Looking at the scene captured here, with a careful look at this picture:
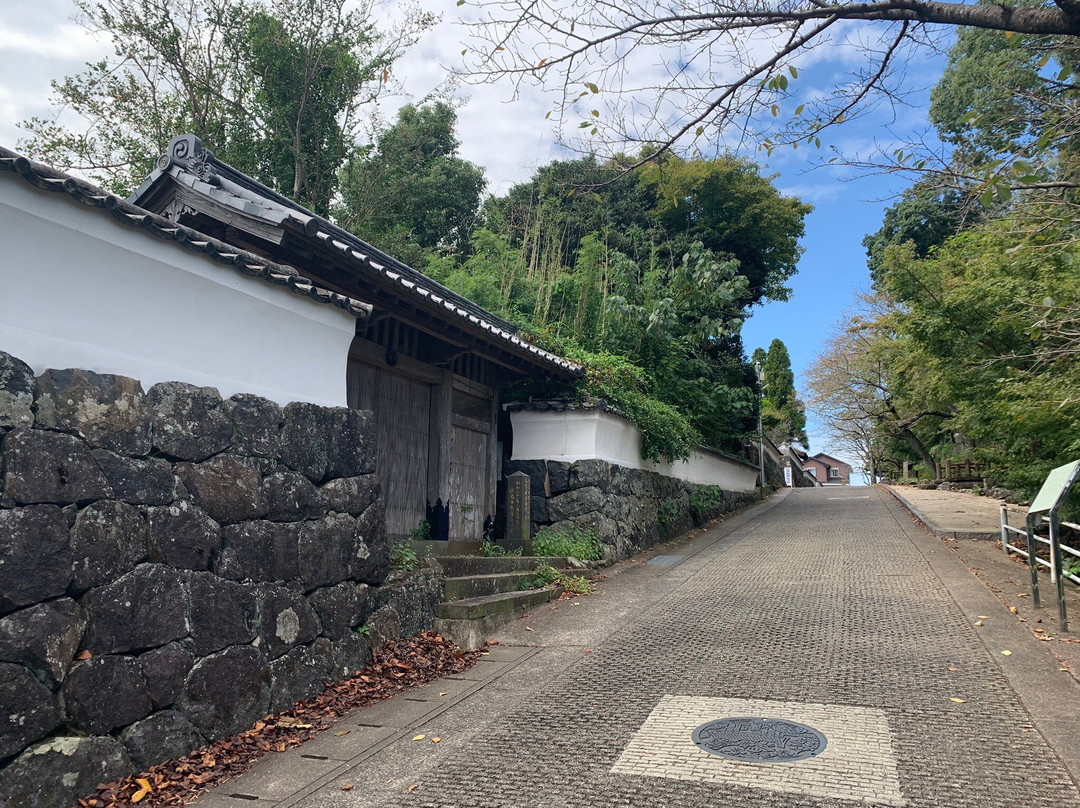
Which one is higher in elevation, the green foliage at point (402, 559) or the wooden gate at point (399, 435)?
the wooden gate at point (399, 435)

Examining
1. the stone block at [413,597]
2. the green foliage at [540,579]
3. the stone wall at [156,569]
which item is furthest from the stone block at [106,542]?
the green foliage at [540,579]

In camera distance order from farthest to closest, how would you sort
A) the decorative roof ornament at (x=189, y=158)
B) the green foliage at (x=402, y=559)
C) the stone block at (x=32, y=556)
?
the decorative roof ornament at (x=189, y=158) → the green foliage at (x=402, y=559) → the stone block at (x=32, y=556)

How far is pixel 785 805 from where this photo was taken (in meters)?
3.58

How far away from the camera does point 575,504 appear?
11.2 m

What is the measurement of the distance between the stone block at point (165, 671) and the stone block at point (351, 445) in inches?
71.6

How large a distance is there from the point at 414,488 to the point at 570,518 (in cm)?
299

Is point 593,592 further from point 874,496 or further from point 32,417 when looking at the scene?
point 874,496

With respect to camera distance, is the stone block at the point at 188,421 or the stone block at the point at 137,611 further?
the stone block at the point at 188,421

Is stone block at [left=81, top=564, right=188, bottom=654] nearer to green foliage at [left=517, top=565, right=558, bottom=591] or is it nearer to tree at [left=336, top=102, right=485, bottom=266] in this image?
green foliage at [left=517, top=565, right=558, bottom=591]

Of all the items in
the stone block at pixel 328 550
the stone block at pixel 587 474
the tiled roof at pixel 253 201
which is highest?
the tiled roof at pixel 253 201

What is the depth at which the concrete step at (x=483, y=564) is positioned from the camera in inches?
340

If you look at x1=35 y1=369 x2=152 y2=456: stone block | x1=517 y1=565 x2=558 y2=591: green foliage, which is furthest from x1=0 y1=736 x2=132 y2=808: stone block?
x1=517 y1=565 x2=558 y2=591: green foliage

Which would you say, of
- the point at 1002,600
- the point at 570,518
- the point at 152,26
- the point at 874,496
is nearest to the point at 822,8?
the point at 1002,600

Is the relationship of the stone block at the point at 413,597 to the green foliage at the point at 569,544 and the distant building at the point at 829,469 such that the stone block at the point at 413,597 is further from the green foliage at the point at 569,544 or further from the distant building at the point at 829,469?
the distant building at the point at 829,469
